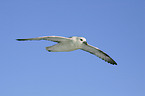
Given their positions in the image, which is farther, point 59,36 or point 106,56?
point 106,56

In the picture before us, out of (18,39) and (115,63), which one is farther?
(115,63)

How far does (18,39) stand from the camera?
15.0 meters

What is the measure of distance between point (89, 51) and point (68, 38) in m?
3.17

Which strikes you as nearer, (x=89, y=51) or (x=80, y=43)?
(x=80, y=43)

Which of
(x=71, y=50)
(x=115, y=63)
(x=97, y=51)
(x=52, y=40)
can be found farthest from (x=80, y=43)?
(x=115, y=63)

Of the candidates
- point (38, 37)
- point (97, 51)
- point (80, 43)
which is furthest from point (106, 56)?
point (38, 37)

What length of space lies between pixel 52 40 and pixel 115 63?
213 inches

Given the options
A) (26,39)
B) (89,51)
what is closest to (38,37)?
(26,39)

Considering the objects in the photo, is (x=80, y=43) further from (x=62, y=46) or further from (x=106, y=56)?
(x=106, y=56)

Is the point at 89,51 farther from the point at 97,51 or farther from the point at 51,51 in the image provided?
the point at 51,51

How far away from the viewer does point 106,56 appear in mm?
18188

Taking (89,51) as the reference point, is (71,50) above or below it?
below

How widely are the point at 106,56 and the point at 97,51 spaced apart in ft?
2.57

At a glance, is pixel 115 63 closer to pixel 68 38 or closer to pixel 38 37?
Result: pixel 68 38
